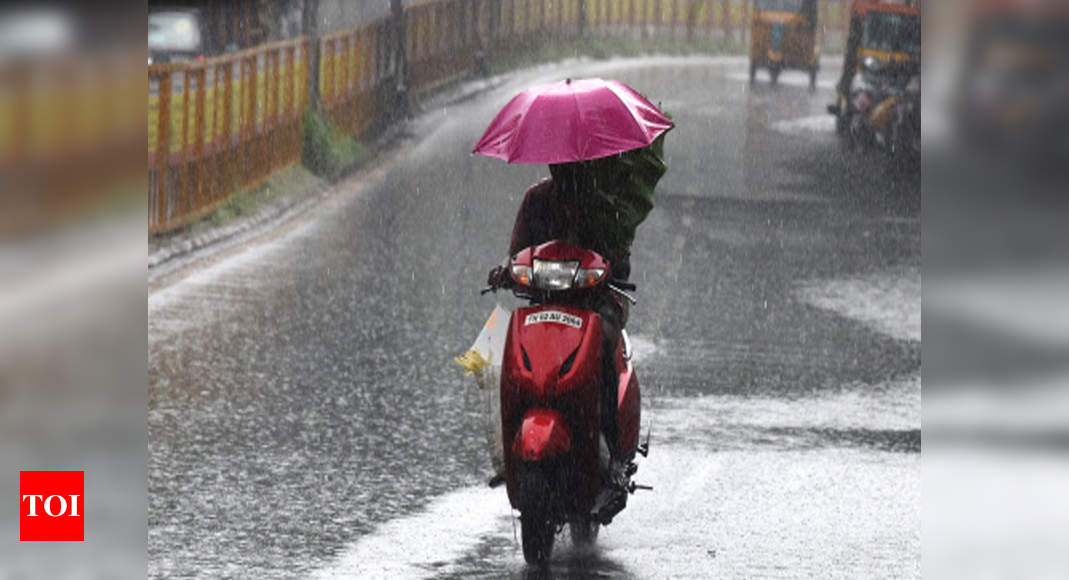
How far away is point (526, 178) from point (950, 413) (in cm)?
1483

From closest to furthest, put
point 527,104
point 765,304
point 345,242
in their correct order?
point 527,104
point 765,304
point 345,242

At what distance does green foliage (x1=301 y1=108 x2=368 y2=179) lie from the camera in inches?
729

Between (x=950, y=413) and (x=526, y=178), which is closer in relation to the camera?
(x=950, y=413)

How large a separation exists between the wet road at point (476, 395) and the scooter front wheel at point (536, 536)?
0.07 metres

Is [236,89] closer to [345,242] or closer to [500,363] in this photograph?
[345,242]

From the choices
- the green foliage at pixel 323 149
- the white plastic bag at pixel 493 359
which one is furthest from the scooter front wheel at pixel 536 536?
the green foliage at pixel 323 149

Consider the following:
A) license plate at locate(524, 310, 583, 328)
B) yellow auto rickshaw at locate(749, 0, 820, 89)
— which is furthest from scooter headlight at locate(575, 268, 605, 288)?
yellow auto rickshaw at locate(749, 0, 820, 89)

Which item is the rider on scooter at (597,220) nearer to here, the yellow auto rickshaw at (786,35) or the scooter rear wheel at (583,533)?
the scooter rear wheel at (583,533)

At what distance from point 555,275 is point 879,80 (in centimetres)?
1594

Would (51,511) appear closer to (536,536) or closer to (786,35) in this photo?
(536,536)

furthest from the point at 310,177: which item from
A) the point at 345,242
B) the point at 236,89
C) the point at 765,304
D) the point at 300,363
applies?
the point at 300,363

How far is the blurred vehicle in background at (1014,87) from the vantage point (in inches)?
126

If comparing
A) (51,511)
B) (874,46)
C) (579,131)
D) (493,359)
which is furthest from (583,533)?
(874,46)

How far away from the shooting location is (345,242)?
1443 centimetres
